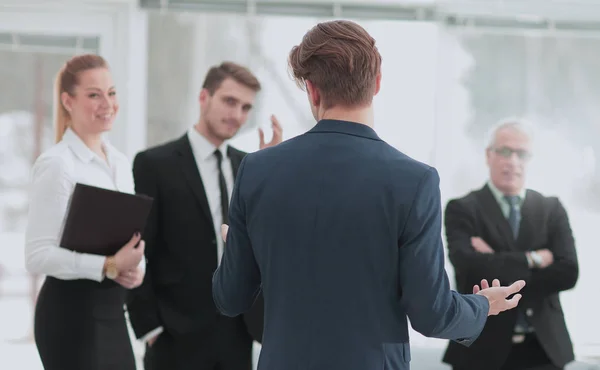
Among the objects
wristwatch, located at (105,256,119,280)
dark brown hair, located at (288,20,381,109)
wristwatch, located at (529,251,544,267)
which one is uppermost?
dark brown hair, located at (288,20,381,109)

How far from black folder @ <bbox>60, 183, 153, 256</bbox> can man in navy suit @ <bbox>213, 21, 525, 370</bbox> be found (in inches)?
45.4

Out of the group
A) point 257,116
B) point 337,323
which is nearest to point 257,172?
point 337,323

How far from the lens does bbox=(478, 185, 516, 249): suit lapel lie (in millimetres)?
3891

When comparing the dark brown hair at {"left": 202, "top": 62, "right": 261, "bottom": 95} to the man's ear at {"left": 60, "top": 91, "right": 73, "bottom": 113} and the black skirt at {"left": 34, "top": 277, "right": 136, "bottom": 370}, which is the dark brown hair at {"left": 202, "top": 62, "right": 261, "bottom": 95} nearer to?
the man's ear at {"left": 60, "top": 91, "right": 73, "bottom": 113}

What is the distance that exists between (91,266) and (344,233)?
1390 millimetres

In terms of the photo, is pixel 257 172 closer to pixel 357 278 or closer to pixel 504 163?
pixel 357 278

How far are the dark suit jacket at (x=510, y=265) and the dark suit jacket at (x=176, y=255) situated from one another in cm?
120

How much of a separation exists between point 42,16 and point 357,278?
426cm

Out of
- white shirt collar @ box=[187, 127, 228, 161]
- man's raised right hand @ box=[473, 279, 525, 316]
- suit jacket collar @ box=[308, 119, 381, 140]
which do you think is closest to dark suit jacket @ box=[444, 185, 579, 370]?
white shirt collar @ box=[187, 127, 228, 161]

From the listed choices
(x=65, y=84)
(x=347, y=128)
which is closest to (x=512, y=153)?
(x=65, y=84)

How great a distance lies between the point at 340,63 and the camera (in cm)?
168

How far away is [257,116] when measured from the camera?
5.52 metres

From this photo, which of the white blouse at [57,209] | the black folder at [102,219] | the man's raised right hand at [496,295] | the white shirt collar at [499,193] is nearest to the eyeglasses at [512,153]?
the white shirt collar at [499,193]

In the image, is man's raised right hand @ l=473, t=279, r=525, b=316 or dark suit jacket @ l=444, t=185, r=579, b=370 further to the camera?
dark suit jacket @ l=444, t=185, r=579, b=370
